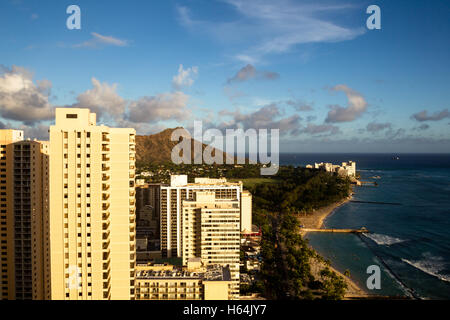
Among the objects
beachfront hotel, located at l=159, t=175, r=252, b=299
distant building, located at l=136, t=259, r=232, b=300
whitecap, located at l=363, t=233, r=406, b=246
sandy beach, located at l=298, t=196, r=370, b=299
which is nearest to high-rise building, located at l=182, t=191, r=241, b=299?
beachfront hotel, located at l=159, t=175, r=252, b=299

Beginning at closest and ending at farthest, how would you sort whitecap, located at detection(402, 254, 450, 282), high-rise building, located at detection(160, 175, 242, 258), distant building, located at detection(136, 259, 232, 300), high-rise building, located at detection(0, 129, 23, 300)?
distant building, located at detection(136, 259, 232, 300) < high-rise building, located at detection(0, 129, 23, 300) < whitecap, located at detection(402, 254, 450, 282) < high-rise building, located at detection(160, 175, 242, 258)

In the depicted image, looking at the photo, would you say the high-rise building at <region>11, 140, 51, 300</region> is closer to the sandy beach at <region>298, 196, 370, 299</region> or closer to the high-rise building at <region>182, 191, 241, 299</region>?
the high-rise building at <region>182, 191, 241, 299</region>

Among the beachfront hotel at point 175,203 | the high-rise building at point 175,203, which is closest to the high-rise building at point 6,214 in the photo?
the beachfront hotel at point 175,203

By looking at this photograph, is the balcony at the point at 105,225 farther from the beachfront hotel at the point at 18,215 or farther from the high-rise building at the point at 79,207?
the beachfront hotel at the point at 18,215

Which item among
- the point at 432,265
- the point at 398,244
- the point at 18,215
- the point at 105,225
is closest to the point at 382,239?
the point at 398,244

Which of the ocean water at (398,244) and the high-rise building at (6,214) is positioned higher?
the high-rise building at (6,214)

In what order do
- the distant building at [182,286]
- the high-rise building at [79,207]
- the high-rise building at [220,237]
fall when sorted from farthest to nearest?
the high-rise building at [220,237]
the distant building at [182,286]
the high-rise building at [79,207]

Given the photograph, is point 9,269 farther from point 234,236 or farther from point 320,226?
point 320,226
